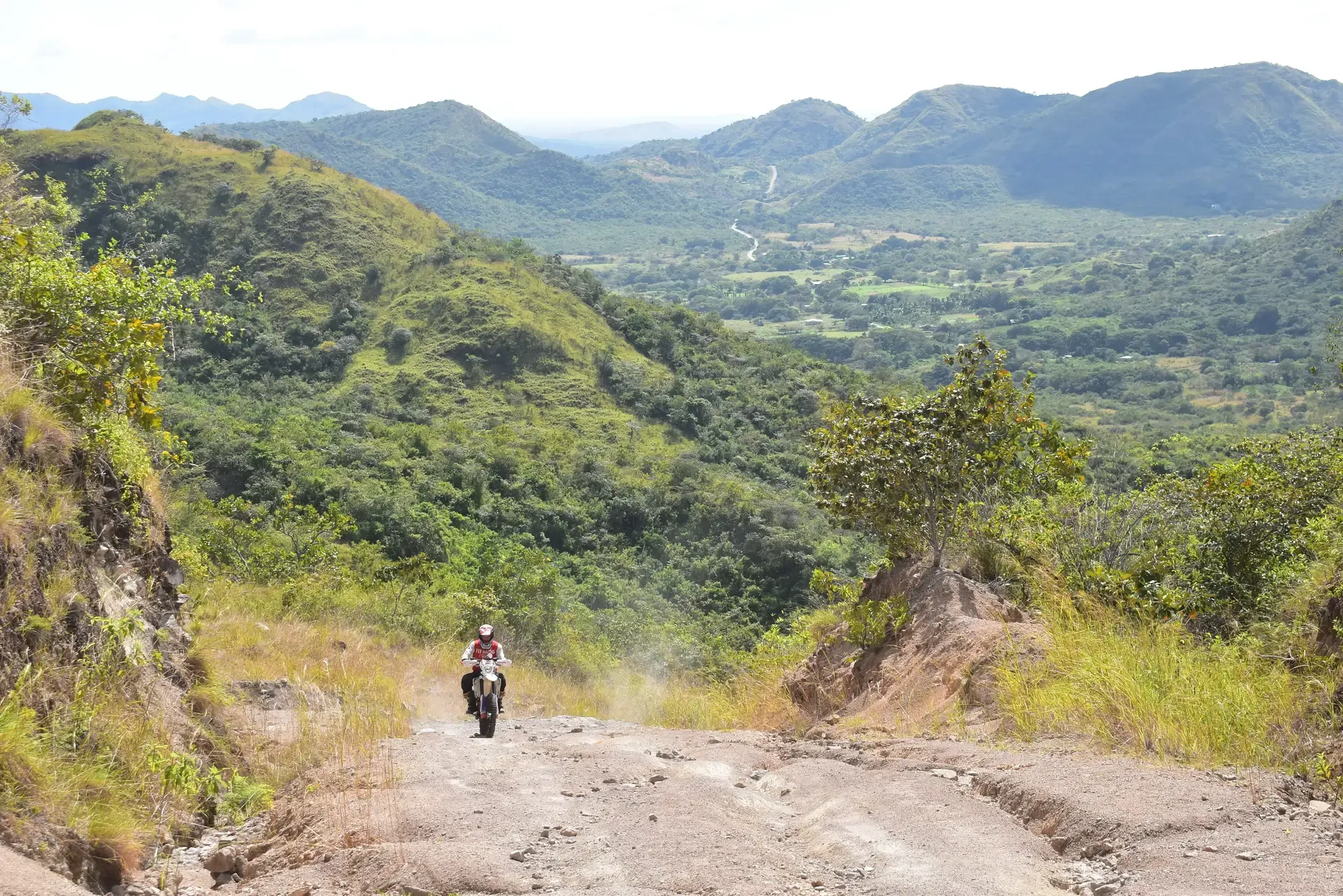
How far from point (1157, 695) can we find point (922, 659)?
3.24m

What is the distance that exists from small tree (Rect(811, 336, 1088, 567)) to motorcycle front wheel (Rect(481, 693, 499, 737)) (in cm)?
415

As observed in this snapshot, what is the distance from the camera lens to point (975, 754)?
19.6 feet

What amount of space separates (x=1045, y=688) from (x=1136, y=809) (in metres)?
2.21

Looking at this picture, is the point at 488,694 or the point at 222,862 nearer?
the point at 222,862

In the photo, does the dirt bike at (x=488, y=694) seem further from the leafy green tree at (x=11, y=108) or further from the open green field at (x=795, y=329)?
the open green field at (x=795, y=329)

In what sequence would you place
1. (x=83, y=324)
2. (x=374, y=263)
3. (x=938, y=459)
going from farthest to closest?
(x=374, y=263) < (x=938, y=459) < (x=83, y=324)

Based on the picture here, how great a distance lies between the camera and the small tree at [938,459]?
1023cm

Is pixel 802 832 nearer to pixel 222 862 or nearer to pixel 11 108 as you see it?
pixel 222 862

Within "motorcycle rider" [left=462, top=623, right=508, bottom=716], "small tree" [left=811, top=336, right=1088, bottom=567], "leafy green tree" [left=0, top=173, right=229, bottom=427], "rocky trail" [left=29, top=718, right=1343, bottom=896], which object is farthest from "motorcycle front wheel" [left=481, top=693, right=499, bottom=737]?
"small tree" [left=811, top=336, right=1088, bottom=567]

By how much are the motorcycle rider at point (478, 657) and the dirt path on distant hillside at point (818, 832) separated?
10.3 ft

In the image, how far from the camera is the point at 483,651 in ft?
32.0

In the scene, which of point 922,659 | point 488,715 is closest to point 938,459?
point 922,659

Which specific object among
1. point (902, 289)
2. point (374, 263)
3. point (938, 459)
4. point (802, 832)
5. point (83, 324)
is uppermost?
point (902, 289)

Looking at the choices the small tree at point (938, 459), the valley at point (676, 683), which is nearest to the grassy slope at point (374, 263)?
the valley at point (676, 683)
